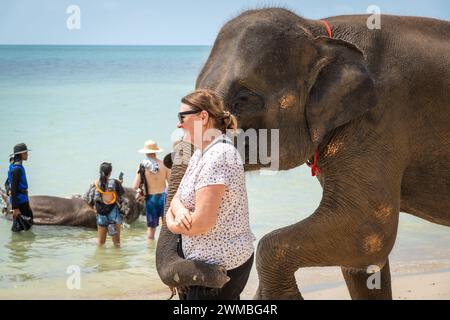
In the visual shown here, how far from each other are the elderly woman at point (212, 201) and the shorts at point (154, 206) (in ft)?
26.4

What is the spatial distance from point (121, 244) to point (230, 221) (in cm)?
863

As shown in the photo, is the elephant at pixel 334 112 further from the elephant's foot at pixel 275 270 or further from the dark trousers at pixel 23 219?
the dark trousers at pixel 23 219

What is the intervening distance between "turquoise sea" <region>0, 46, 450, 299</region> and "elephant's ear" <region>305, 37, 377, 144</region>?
82cm

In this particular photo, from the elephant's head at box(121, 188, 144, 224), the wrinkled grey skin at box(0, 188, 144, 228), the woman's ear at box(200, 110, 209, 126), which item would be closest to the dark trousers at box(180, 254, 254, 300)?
the woman's ear at box(200, 110, 209, 126)

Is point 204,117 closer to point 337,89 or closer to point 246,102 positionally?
point 246,102

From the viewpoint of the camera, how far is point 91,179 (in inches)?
824

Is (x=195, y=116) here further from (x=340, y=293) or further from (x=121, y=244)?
(x=121, y=244)

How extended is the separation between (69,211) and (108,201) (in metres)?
2.67

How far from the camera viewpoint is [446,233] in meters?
13.6

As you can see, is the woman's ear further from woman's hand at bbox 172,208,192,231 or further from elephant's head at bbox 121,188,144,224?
elephant's head at bbox 121,188,144,224

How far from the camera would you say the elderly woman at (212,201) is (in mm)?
4312

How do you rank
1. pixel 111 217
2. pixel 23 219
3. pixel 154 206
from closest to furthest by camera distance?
pixel 111 217
pixel 154 206
pixel 23 219

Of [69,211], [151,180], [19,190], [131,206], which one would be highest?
[151,180]

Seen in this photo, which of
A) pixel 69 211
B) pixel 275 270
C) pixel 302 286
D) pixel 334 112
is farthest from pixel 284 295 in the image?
pixel 69 211
